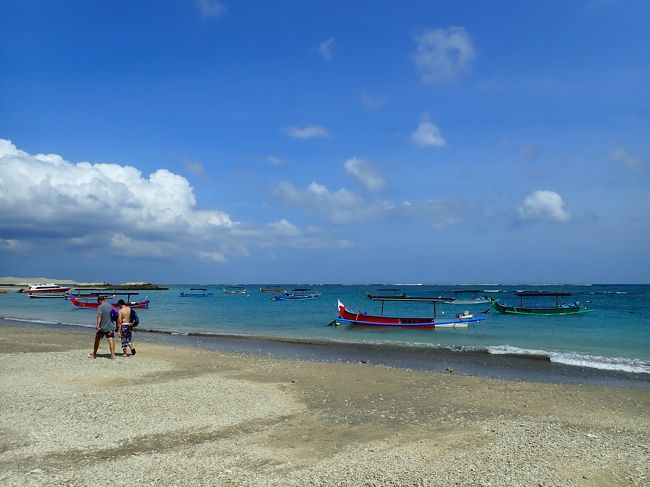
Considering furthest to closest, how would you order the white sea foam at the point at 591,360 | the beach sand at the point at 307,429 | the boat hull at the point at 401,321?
the boat hull at the point at 401,321, the white sea foam at the point at 591,360, the beach sand at the point at 307,429

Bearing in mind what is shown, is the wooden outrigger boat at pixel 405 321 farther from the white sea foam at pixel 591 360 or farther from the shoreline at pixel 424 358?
the white sea foam at pixel 591 360

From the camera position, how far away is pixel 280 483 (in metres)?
6.55

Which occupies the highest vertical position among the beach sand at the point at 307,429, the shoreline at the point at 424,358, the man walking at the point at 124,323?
the man walking at the point at 124,323

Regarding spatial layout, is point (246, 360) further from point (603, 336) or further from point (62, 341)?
point (603, 336)

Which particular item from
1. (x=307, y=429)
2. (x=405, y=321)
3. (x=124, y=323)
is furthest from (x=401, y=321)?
(x=307, y=429)

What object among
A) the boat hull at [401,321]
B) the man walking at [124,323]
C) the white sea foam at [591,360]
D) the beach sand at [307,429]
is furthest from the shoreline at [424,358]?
the boat hull at [401,321]

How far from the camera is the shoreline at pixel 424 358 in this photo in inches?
682

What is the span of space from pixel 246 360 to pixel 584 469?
44.8 feet

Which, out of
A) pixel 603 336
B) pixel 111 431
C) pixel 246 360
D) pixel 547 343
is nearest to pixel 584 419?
pixel 111 431

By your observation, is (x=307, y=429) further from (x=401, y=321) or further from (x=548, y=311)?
(x=548, y=311)

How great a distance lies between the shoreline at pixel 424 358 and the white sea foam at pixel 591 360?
48 centimetres

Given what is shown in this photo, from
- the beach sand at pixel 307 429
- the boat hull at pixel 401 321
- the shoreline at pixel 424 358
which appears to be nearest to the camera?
the beach sand at pixel 307 429

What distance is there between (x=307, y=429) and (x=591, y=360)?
17.4 metres

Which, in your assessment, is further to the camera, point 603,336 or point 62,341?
point 603,336
